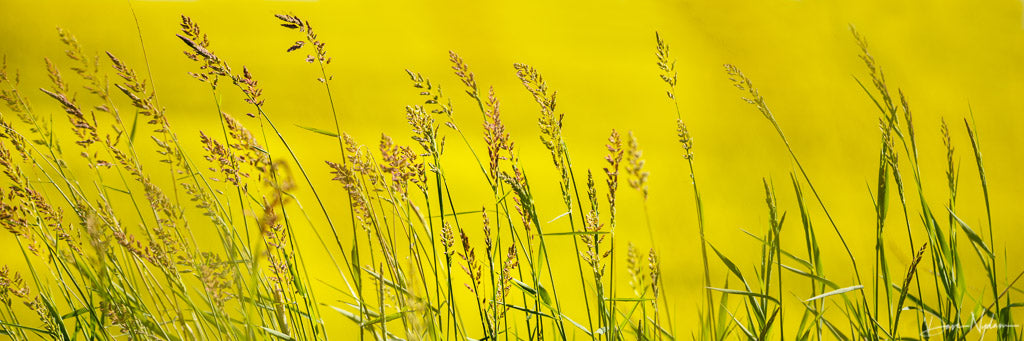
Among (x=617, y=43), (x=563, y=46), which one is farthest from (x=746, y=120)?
(x=563, y=46)

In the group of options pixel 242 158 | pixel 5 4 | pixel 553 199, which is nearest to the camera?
pixel 242 158

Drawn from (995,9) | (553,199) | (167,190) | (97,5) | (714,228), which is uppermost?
(97,5)

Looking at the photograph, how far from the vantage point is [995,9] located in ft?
6.34

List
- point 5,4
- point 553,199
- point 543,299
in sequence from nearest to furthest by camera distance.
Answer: point 543,299
point 5,4
point 553,199

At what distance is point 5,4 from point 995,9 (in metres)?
2.51

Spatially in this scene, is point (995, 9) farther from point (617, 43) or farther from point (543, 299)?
point (543, 299)

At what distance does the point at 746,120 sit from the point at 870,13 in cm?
44

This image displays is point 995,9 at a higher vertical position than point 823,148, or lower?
higher

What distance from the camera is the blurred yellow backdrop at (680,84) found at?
1.76m

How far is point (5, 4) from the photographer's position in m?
1.69

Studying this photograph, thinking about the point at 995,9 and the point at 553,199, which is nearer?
the point at 553,199

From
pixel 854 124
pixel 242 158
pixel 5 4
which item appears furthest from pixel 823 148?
pixel 5 4

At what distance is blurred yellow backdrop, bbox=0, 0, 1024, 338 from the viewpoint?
1761 millimetres

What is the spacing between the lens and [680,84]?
1.93 m
